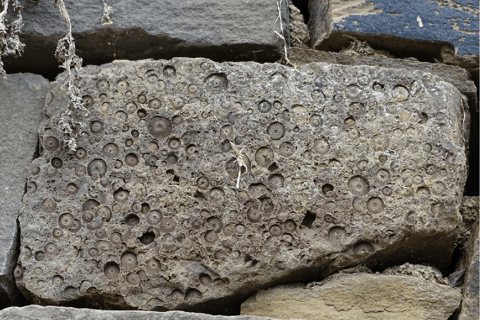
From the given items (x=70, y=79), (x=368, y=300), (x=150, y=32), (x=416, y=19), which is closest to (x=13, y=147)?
(x=70, y=79)

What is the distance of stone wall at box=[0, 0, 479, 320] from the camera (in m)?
1.85

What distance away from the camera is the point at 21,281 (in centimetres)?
187

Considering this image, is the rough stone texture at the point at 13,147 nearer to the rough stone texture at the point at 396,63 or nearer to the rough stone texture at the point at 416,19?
the rough stone texture at the point at 396,63

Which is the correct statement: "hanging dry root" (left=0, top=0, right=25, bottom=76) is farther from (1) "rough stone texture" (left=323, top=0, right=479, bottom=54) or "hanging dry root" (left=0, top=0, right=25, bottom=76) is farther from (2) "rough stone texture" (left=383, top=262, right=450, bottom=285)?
(2) "rough stone texture" (left=383, top=262, right=450, bottom=285)

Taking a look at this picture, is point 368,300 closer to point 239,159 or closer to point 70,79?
point 239,159

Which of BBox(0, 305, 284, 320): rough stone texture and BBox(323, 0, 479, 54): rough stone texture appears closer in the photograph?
BBox(0, 305, 284, 320): rough stone texture

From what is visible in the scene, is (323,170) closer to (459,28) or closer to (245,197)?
(245,197)

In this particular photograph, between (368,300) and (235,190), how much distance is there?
517 mm

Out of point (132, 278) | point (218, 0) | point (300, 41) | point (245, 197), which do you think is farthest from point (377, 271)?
point (218, 0)

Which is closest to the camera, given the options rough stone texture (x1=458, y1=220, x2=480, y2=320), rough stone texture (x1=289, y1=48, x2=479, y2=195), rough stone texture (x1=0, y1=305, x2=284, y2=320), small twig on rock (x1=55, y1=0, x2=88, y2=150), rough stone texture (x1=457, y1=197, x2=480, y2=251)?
rough stone texture (x1=0, y1=305, x2=284, y2=320)

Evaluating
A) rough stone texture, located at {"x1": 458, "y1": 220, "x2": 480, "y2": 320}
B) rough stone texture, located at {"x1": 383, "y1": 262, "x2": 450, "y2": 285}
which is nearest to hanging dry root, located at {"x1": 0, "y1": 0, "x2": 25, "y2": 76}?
rough stone texture, located at {"x1": 383, "y1": 262, "x2": 450, "y2": 285}

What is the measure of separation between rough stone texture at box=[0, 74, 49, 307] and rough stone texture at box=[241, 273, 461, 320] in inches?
30.3

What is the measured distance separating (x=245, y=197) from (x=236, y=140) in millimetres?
187

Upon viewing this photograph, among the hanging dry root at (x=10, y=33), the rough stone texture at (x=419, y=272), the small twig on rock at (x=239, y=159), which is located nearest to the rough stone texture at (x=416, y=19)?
the small twig on rock at (x=239, y=159)
